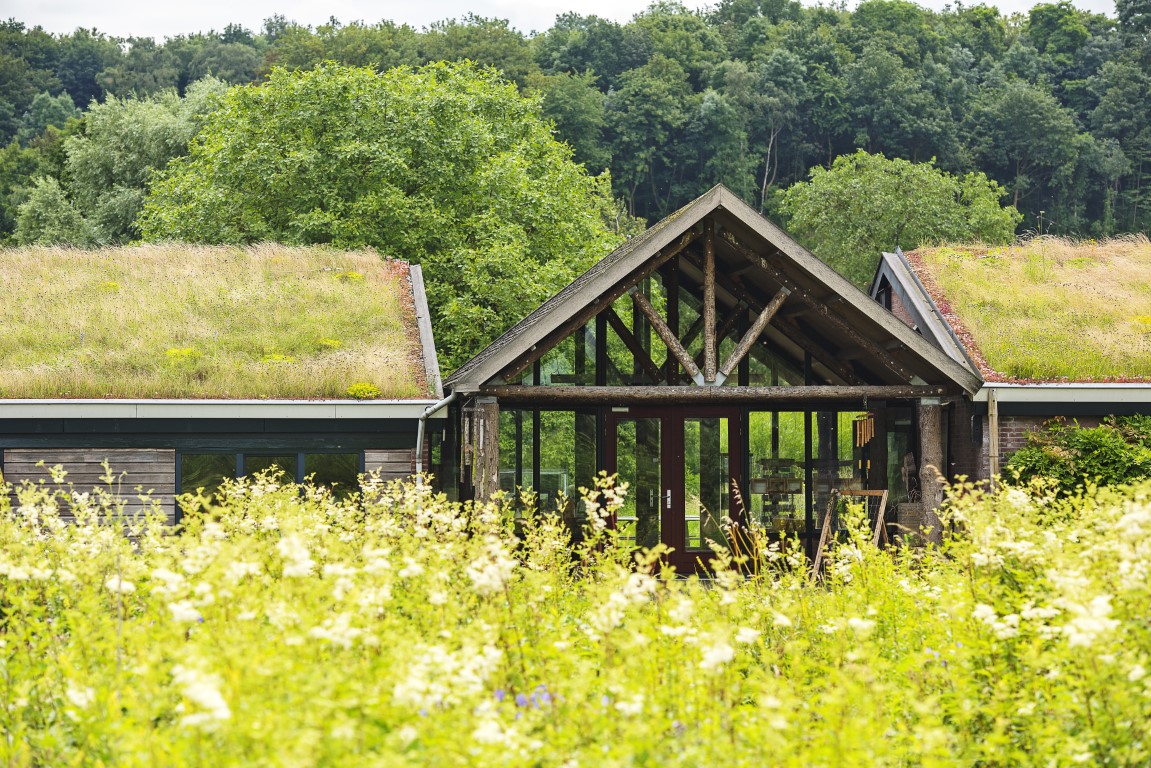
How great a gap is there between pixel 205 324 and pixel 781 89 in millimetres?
50563

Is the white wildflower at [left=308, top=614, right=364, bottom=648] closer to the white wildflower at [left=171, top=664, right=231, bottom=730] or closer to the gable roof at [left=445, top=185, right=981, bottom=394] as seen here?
the white wildflower at [left=171, top=664, right=231, bottom=730]

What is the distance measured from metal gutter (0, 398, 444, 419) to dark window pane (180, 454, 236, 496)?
24.3 inches

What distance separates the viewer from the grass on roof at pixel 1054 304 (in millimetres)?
14805

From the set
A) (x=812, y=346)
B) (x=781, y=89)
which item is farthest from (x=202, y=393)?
(x=781, y=89)

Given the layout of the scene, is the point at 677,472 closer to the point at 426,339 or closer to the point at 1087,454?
the point at 426,339

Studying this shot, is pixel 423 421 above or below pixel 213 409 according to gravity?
below

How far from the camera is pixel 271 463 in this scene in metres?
13.6

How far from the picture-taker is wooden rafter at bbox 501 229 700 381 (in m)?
12.9

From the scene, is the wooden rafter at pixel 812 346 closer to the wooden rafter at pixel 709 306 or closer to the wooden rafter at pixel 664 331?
the wooden rafter at pixel 709 306

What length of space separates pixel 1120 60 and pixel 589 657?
63310 millimetres

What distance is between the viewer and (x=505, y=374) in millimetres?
12953

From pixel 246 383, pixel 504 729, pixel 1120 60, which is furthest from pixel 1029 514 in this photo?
pixel 1120 60

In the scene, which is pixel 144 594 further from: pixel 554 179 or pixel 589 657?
pixel 554 179

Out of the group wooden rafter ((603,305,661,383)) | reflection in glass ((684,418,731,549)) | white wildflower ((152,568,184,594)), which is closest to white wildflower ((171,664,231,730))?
white wildflower ((152,568,184,594))
